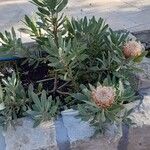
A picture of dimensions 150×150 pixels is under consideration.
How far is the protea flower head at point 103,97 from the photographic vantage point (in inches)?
75.2

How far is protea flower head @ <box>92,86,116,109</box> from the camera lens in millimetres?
1909

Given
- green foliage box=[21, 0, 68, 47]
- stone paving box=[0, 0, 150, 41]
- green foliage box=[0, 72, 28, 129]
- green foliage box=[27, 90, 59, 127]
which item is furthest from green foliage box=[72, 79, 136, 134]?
stone paving box=[0, 0, 150, 41]

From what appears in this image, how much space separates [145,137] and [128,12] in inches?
66.0

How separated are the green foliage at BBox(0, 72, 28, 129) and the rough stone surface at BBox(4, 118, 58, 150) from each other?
5 centimetres

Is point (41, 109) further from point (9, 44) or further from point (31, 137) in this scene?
point (9, 44)

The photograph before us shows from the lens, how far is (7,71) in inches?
107

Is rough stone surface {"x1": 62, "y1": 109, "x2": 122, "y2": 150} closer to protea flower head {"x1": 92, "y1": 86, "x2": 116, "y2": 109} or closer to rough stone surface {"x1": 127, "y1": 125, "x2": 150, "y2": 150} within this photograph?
rough stone surface {"x1": 127, "y1": 125, "x2": 150, "y2": 150}

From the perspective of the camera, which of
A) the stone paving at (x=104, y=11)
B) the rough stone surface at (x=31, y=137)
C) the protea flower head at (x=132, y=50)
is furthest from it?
the stone paving at (x=104, y=11)

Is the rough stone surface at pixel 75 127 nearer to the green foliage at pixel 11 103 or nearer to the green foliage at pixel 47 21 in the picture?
Result: the green foliage at pixel 11 103

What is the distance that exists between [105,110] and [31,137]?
418mm

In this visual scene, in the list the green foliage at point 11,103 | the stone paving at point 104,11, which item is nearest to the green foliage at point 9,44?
the green foliage at point 11,103

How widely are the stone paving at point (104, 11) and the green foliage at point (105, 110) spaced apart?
3.91 feet

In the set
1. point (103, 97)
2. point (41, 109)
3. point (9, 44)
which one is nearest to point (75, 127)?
point (41, 109)

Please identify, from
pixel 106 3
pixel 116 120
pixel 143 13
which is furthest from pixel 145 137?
pixel 106 3
